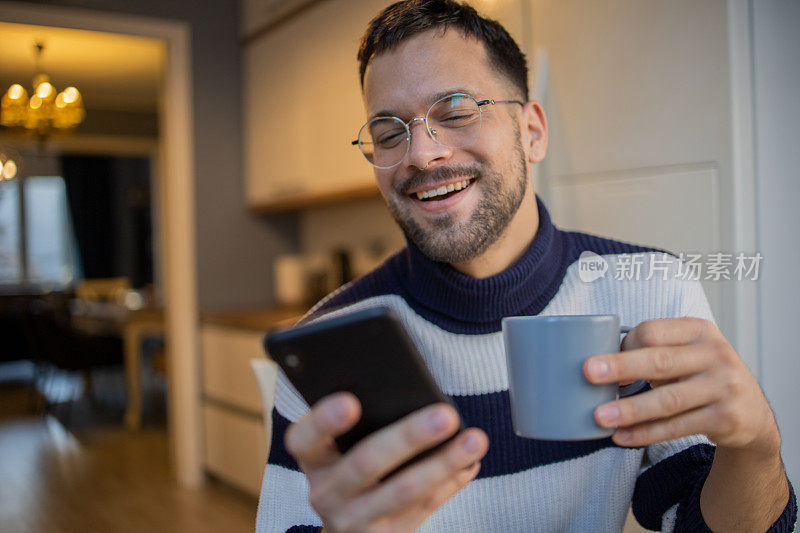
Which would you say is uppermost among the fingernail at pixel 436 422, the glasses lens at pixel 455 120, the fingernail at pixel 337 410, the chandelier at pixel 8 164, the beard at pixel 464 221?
the chandelier at pixel 8 164

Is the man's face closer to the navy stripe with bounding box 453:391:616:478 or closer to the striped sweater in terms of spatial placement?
the striped sweater

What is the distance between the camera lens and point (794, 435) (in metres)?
0.93

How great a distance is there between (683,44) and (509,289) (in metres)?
0.50

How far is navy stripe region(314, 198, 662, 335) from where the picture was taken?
81 cm

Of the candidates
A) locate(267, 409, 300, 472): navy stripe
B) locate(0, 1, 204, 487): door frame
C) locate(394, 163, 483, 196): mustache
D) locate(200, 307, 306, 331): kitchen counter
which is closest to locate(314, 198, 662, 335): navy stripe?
locate(394, 163, 483, 196): mustache

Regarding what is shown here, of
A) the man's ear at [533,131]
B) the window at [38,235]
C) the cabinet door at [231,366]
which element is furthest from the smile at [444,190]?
the window at [38,235]

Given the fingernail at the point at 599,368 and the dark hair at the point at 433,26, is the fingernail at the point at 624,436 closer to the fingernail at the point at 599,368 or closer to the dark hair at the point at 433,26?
the fingernail at the point at 599,368

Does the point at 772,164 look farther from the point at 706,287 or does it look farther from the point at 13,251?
the point at 13,251

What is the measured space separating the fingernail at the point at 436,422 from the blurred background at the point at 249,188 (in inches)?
20.6

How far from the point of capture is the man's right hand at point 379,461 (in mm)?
430

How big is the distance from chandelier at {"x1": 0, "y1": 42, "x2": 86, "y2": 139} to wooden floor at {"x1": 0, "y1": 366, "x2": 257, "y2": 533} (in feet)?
5.15

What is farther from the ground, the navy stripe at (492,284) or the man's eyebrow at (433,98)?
the man's eyebrow at (433,98)

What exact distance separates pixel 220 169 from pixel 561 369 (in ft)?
9.23

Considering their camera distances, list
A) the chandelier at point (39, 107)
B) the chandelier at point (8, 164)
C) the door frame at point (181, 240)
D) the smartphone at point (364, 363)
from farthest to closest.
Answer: the door frame at point (181, 240), the chandelier at point (8, 164), the chandelier at point (39, 107), the smartphone at point (364, 363)
